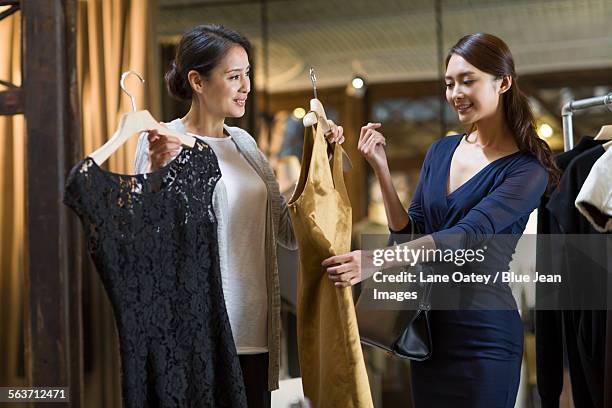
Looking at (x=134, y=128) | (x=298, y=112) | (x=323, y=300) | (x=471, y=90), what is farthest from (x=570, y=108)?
(x=298, y=112)

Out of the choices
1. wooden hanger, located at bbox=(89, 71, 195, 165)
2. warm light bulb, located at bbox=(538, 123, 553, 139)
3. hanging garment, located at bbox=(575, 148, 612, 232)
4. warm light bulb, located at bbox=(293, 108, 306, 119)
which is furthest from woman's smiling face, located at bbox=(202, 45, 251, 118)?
warm light bulb, located at bbox=(293, 108, 306, 119)

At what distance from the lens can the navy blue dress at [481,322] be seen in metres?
1.97

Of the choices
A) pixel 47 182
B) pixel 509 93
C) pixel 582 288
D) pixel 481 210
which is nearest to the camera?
pixel 481 210

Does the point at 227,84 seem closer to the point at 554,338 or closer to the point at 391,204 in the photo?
the point at 391,204

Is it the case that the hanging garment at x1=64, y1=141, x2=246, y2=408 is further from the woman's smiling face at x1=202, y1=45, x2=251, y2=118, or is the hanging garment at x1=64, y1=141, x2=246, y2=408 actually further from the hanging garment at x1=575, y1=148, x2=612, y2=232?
the hanging garment at x1=575, y1=148, x2=612, y2=232

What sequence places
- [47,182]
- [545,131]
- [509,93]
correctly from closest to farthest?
[509,93]
[47,182]
[545,131]

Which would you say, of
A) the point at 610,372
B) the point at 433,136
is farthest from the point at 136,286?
the point at 433,136

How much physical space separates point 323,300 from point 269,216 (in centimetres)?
25

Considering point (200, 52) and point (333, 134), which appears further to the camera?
point (333, 134)

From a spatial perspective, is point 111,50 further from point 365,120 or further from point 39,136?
point 365,120

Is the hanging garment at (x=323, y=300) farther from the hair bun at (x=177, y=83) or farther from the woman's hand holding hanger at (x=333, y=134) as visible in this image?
the hair bun at (x=177, y=83)

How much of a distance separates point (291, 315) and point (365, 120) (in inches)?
71.8

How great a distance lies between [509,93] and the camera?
6.77 feet

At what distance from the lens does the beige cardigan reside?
196cm
